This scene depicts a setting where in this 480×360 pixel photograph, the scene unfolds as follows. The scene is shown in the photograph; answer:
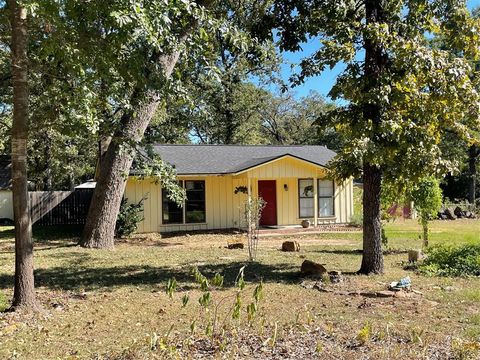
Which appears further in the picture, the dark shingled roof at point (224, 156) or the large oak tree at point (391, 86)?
the dark shingled roof at point (224, 156)

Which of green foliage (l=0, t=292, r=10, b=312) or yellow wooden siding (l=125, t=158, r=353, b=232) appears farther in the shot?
yellow wooden siding (l=125, t=158, r=353, b=232)

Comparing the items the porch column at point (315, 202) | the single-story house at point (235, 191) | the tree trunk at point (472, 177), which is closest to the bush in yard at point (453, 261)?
the single-story house at point (235, 191)

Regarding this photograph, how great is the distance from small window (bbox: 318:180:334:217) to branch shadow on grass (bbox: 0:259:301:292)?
10.5m

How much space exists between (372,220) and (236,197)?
1120 cm

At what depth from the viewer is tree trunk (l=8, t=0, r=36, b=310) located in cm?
581

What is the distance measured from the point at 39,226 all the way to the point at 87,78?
1809 cm

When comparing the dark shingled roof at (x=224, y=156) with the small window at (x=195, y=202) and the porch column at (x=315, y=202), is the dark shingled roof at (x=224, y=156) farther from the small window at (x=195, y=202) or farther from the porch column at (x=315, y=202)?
the porch column at (x=315, y=202)

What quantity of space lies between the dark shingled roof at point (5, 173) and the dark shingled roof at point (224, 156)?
11.3 meters

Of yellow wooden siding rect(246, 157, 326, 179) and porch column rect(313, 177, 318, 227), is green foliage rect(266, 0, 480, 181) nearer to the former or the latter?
yellow wooden siding rect(246, 157, 326, 179)

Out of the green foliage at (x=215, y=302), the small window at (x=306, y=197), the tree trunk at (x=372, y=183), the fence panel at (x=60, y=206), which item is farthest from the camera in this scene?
the fence panel at (x=60, y=206)

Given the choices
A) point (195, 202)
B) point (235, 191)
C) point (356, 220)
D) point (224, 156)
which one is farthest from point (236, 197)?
point (356, 220)

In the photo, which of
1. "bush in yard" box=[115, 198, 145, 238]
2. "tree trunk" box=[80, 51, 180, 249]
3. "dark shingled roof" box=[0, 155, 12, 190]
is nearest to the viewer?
"tree trunk" box=[80, 51, 180, 249]

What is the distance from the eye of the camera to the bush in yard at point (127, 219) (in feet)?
53.7

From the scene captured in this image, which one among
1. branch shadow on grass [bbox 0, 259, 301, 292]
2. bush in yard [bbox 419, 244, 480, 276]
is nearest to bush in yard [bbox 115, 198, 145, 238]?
branch shadow on grass [bbox 0, 259, 301, 292]
